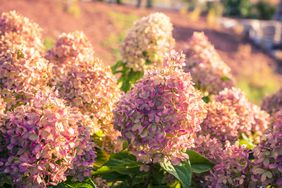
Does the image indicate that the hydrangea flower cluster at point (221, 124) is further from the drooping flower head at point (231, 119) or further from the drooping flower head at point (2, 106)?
the drooping flower head at point (2, 106)

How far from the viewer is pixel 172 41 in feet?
13.0

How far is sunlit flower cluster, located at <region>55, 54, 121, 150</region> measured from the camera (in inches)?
115

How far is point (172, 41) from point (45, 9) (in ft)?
33.2

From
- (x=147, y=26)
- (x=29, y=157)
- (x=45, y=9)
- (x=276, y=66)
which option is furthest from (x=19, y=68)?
(x=276, y=66)

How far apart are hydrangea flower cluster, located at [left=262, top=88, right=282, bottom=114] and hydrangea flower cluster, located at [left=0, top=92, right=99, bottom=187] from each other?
212 cm

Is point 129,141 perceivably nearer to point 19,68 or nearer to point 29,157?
point 29,157

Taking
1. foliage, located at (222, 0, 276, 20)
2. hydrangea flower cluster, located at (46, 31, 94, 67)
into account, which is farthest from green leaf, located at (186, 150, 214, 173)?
foliage, located at (222, 0, 276, 20)

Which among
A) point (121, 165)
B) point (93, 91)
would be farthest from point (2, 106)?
point (121, 165)

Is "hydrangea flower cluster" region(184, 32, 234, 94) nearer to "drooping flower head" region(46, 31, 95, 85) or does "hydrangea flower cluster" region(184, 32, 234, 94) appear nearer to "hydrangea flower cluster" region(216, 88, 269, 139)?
"hydrangea flower cluster" region(216, 88, 269, 139)

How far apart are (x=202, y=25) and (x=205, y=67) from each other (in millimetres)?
13369

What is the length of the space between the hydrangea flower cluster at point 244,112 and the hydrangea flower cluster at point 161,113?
789 mm

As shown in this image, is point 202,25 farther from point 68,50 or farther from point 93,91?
point 93,91

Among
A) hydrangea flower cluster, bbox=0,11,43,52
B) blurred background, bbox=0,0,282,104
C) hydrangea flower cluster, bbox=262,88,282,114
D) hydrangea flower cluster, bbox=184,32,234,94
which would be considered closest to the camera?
hydrangea flower cluster, bbox=0,11,43,52

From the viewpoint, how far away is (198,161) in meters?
2.88
